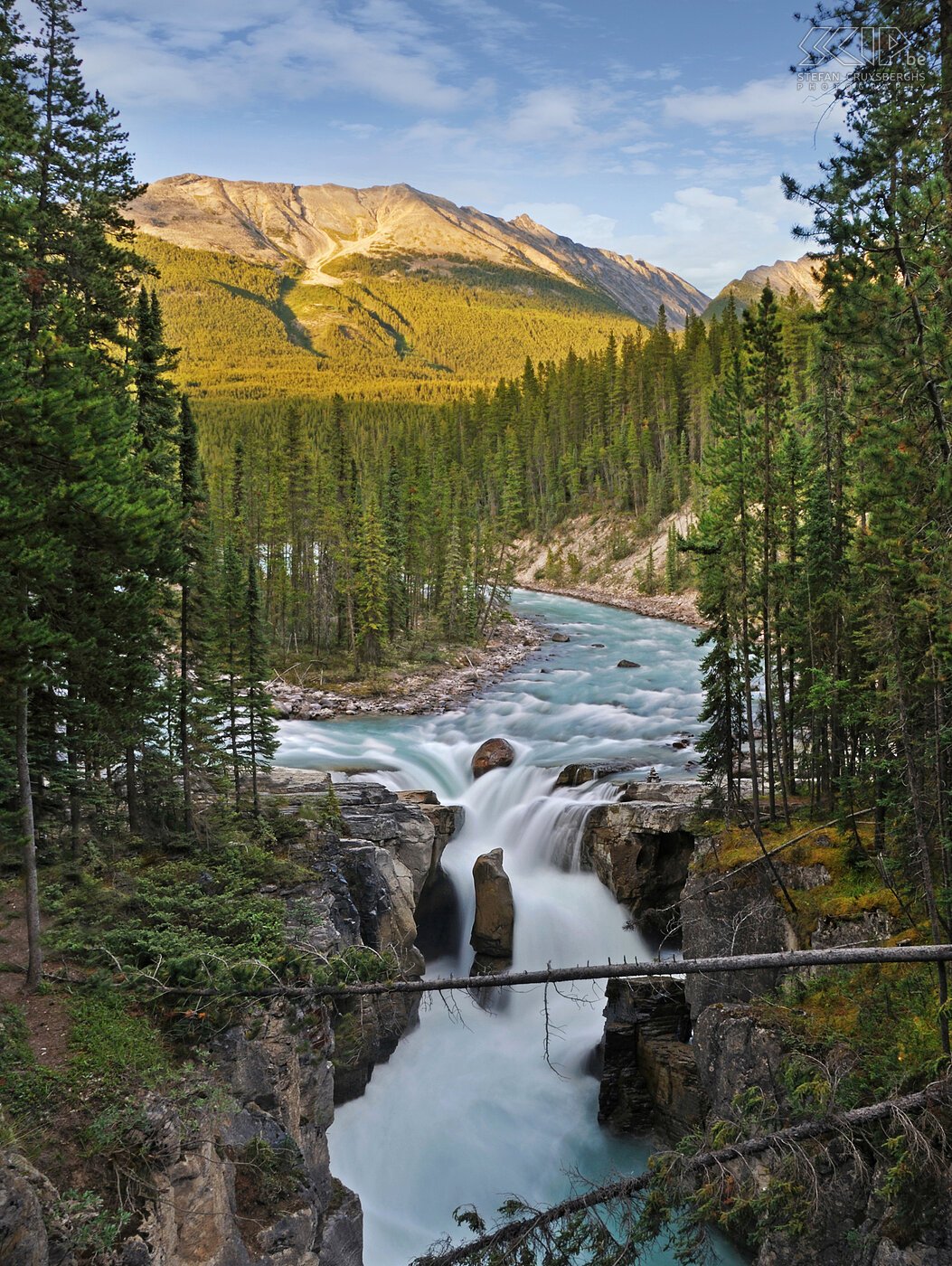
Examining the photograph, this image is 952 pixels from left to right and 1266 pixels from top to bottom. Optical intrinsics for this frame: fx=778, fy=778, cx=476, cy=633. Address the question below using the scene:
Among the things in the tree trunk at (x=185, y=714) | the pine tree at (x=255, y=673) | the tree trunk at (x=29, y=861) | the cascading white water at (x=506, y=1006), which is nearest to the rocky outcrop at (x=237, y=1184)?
the tree trunk at (x=29, y=861)

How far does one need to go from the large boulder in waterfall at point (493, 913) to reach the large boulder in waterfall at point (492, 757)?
24.2ft

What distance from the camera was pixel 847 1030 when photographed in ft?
41.3

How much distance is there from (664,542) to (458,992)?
182 feet

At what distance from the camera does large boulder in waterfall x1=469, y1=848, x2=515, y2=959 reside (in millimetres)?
21094

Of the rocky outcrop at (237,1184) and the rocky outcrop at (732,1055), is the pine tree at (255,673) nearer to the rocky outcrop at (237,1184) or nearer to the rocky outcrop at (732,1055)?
Answer: the rocky outcrop at (237,1184)

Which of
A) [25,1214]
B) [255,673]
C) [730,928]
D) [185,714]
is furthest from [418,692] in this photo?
[25,1214]

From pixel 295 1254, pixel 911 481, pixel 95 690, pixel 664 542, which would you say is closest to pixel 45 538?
pixel 95 690

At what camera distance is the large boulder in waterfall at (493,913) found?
830 inches

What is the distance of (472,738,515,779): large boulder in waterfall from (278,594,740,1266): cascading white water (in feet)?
1.44

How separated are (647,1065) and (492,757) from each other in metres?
14.1

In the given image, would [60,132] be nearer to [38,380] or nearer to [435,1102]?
[38,380]

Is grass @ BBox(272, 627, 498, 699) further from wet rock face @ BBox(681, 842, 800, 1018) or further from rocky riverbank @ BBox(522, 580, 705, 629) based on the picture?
wet rock face @ BBox(681, 842, 800, 1018)

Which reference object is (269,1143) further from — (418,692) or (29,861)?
(418,692)

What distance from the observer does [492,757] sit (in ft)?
96.8
